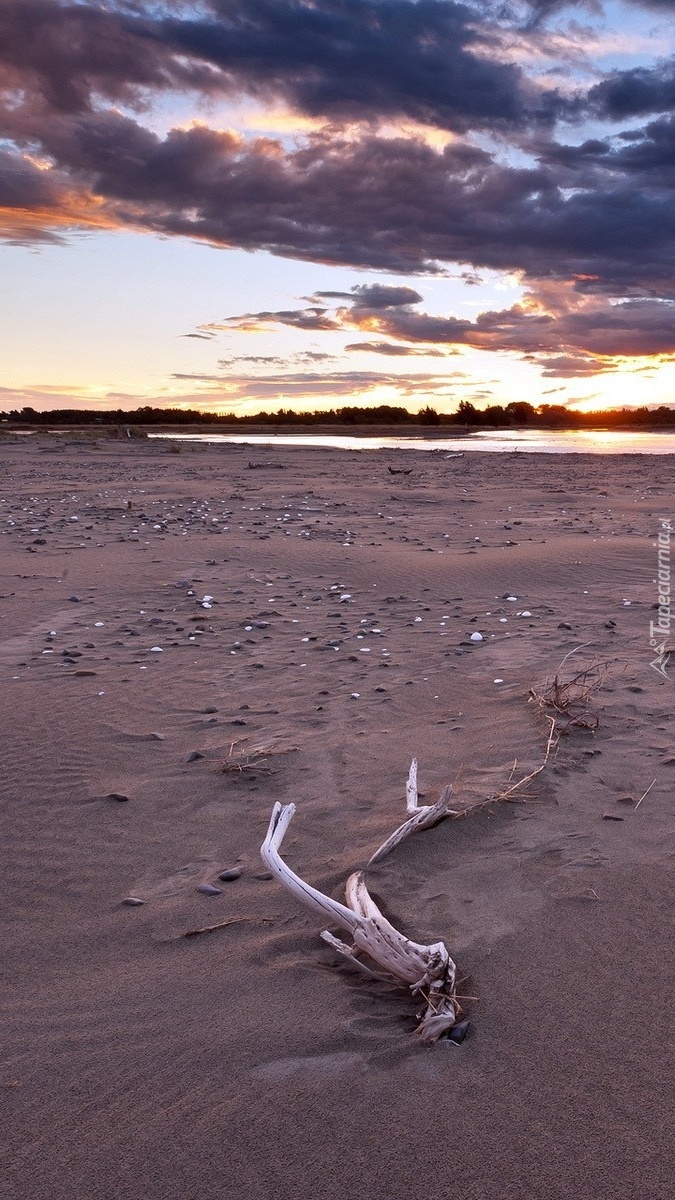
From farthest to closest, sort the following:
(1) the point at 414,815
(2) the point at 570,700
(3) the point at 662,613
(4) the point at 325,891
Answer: (3) the point at 662,613 < (2) the point at 570,700 < (1) the point at 414,815 < (4) the point at 325,891

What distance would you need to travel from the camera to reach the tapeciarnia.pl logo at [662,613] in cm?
550

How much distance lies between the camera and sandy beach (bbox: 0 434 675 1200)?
77.5 inches

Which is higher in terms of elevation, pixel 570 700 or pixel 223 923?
pixel 570 700

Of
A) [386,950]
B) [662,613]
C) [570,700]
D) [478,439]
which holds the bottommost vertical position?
[386,950]

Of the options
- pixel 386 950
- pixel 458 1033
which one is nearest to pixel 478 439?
pixel 386 950

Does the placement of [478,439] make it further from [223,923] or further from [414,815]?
[223,923]

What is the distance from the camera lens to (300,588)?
795 centimetres

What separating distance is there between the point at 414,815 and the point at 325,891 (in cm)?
50

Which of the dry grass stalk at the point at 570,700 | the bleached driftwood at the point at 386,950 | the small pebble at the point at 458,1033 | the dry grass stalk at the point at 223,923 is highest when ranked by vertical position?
the dry grass stalk at the point at 570,700

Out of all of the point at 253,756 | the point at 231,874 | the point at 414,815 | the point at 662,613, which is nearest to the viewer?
the point at 231,874

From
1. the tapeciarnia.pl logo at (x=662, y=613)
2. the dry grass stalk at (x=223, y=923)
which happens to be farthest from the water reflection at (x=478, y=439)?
the dry grass stalk at (x=223, y=923)

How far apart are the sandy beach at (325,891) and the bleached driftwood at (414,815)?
0.20ft

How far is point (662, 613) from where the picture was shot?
684 cm

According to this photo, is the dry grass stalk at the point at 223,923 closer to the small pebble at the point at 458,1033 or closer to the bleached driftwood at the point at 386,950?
the bleached driftwood at the point at 386,950
